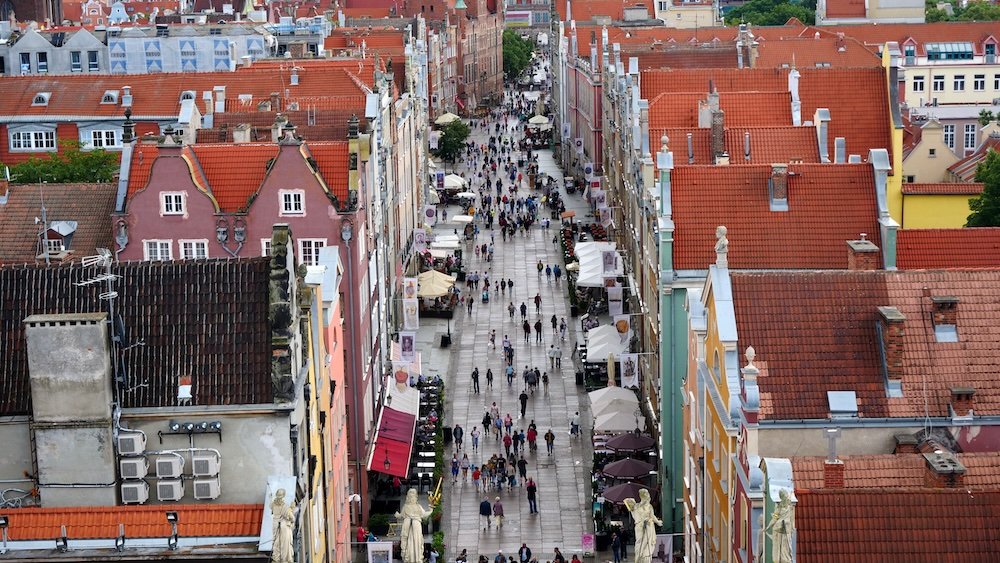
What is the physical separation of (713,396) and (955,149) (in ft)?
311

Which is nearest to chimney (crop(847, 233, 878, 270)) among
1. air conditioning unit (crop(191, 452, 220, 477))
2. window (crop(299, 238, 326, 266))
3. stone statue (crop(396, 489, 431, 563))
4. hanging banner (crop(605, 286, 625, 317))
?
window (crop(299, 238, 326, 266))

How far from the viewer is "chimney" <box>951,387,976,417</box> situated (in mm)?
A: 51312

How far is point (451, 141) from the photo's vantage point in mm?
188625

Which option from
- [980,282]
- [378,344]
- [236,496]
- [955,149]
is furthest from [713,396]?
[955,149]

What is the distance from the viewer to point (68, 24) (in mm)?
181625

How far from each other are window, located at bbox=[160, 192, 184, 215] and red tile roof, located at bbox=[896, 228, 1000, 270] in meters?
30.4

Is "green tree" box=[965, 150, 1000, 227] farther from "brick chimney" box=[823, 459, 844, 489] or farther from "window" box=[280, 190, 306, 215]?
"brick chimney" box=[823, 459, 844, 489]

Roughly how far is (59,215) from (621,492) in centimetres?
2792

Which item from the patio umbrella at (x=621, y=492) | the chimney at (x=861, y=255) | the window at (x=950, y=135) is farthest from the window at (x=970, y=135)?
the chimney at (x=861, y=255)

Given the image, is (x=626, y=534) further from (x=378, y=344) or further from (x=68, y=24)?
(x=68, y=24)

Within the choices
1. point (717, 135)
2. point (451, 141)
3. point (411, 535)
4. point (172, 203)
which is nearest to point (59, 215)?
point (172, 203)

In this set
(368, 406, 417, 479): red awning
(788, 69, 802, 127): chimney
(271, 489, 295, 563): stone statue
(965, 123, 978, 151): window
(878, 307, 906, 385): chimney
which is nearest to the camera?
(271, 489, 295, 563): stone statue

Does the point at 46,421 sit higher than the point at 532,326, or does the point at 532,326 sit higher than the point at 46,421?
the point at 46,421

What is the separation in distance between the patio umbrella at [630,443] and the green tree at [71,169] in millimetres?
34789
